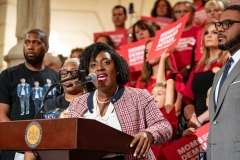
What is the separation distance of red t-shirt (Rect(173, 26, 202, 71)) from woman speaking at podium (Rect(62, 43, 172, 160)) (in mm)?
2311

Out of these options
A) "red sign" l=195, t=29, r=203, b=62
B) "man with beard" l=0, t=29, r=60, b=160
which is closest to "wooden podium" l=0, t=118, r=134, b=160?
"man with beard" l=0, t=29, r=60, b=160

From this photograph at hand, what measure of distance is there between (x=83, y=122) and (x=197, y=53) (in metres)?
3.14

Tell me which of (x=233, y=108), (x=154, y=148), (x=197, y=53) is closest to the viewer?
(x=233, y=108)

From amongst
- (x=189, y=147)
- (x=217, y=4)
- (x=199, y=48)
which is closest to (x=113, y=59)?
(x=189, y=147)

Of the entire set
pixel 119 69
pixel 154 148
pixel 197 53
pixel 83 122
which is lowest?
pixel 154 148

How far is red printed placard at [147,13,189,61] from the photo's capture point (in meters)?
4.85

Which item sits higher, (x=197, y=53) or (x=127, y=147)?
(x=197, y=53)

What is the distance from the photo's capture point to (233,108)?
2.76 metres

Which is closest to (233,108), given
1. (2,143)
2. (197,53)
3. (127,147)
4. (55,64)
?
(127,147)

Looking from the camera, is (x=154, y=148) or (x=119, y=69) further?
(x=154, y=148)

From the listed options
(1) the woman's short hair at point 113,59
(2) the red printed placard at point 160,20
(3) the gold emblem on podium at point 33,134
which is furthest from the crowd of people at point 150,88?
(3) the gold emblem on podium at point 33,134

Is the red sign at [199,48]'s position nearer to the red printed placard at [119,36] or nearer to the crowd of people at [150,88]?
the crowd of people at [150,88]

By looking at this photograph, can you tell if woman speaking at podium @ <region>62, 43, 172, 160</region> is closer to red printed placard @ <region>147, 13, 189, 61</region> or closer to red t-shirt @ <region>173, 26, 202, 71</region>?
red printed placard @ <region>147, 13, 189, 61</region>

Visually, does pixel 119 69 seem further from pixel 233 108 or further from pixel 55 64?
pixel 55 64
